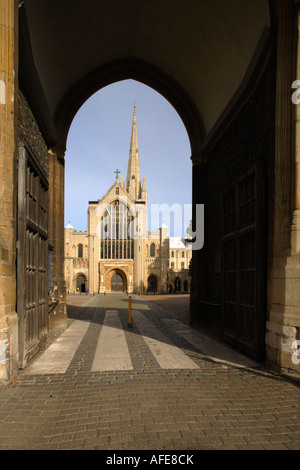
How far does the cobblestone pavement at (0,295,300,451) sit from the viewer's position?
2.79 m

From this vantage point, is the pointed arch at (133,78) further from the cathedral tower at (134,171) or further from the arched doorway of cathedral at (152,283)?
the cathedral tower at (134,171)

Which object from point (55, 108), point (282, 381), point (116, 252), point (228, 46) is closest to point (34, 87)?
A: point (55, 108)

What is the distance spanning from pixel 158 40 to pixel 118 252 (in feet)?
116

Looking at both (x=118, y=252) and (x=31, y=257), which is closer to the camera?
(x=31, y=257)

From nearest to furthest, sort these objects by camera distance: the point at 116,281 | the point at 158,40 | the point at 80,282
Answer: the point at 158,40 < the point at 116,281 < the point at 80,282

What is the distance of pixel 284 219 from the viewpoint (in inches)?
197

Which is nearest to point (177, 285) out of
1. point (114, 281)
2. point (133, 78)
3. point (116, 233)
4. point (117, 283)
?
point (117, 283)

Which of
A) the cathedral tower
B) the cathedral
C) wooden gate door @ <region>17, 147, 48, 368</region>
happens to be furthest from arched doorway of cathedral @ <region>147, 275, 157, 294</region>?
wooden gate door @ <region>17, 147, 48, 368</region>

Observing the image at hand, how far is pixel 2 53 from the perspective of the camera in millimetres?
4469

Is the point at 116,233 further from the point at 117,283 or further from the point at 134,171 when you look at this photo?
the point at 134,171

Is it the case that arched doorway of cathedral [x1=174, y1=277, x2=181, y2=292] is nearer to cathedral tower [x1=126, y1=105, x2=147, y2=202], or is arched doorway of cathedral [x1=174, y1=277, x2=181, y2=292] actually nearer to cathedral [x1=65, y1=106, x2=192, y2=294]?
cathedral [x1=65, y1=106, x2=192, y2=294]

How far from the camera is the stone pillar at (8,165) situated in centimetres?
437

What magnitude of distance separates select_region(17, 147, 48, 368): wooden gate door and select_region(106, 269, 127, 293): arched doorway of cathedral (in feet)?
119

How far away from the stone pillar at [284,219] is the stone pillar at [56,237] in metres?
6.44
